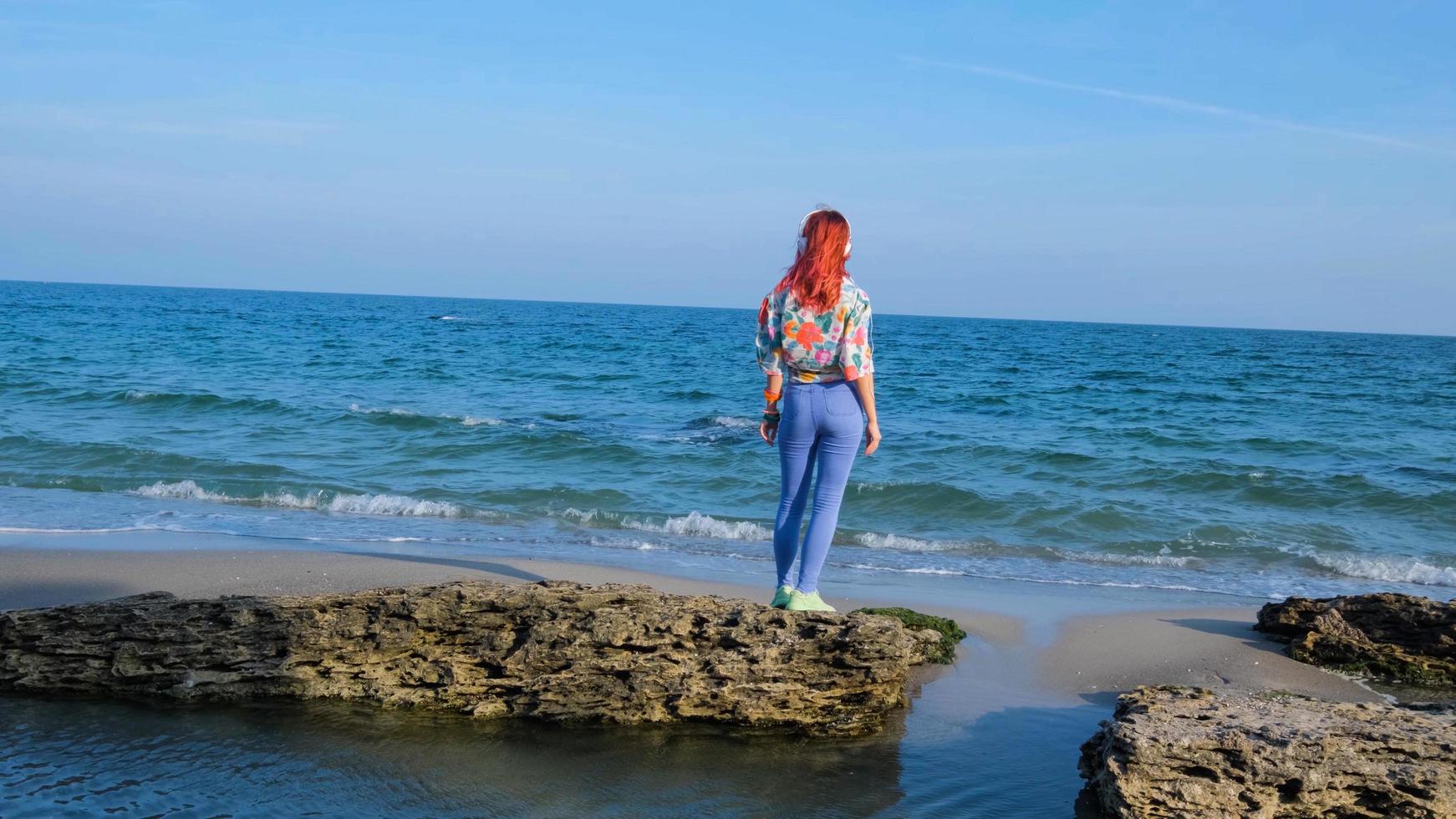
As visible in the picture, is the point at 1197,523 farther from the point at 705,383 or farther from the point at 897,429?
the point at 705,383

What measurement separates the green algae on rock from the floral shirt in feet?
4.41

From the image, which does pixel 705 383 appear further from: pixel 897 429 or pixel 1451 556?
pixel 1451 556

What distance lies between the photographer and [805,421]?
4926 mm

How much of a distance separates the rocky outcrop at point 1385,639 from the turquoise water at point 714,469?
2594 mm

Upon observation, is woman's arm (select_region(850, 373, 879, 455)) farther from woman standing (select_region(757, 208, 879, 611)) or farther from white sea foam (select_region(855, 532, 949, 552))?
white sea foam (select_region(855, 532, 949, 552))

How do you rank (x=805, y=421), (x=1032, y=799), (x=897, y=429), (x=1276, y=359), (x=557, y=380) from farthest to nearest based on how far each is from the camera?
(x=1276, y=359) → (x=557, y=380) → (x=897, y=429) → (x=805, y=421) → (x=1032, y=799)

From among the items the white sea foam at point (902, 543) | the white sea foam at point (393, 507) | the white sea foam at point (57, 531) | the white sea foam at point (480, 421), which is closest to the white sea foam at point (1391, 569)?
the white sea foam at point (902, 543)

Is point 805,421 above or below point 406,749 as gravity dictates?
above

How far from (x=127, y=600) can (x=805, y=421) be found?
10.1 feet

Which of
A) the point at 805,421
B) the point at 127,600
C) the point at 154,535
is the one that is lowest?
the point at 154,535

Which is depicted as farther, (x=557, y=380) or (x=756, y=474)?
(x=557, y=380)

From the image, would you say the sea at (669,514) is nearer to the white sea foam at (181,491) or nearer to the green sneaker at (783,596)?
the white sea foam at (181,491)

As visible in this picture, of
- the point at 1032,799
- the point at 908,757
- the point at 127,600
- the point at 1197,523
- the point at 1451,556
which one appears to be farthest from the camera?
the point at 1197,523

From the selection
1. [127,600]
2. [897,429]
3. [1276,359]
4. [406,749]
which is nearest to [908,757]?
[406,749]
